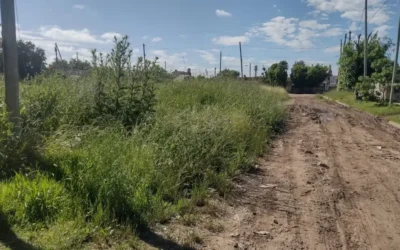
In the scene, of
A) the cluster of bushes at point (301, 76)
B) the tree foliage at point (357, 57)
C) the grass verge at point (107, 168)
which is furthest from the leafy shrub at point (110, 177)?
the cluster of bushes at point (301, 76)

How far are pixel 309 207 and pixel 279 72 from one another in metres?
59.2

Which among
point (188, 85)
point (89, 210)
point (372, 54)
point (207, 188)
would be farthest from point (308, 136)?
point (372, 54)

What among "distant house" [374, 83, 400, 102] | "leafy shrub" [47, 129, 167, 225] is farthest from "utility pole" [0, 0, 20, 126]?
"distant house" [374, 83, 400, 102]

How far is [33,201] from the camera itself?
3.44 metres

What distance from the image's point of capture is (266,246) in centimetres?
357

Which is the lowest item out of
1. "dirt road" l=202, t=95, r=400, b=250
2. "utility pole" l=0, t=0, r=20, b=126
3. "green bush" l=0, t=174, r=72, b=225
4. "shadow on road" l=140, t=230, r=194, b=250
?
"dirt road" l=202, t=95, r=400, b=250

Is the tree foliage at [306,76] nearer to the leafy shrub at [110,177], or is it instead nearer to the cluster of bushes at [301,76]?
the cluster of bushes at [301,76]

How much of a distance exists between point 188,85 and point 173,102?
102 inches

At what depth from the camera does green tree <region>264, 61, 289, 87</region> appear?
60903 millimetres

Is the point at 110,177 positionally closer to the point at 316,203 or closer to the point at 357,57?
the point at 316,203

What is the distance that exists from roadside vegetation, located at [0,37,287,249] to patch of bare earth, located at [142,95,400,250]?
432 millimetres

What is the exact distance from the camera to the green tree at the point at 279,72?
60.9 m

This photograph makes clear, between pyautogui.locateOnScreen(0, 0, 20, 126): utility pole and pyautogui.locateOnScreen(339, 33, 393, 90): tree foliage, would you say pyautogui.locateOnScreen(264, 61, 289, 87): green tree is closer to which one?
pyautogui.locateOnScreen(339, 33, 393, 90): tree foliage

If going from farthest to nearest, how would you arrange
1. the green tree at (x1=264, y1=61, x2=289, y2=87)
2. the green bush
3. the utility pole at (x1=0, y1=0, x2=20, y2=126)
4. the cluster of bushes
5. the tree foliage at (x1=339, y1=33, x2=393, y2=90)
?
1. the cluster of bushes
2. the green tree at (x1=264, y1=61, x2=289, y2=87)
3. the tree foliage at (x1=339, y1=33, x2=393, y2=90)
4. the utility pole at (x1=0, y1=0, x2=20, y2=126)
5. the green bush
